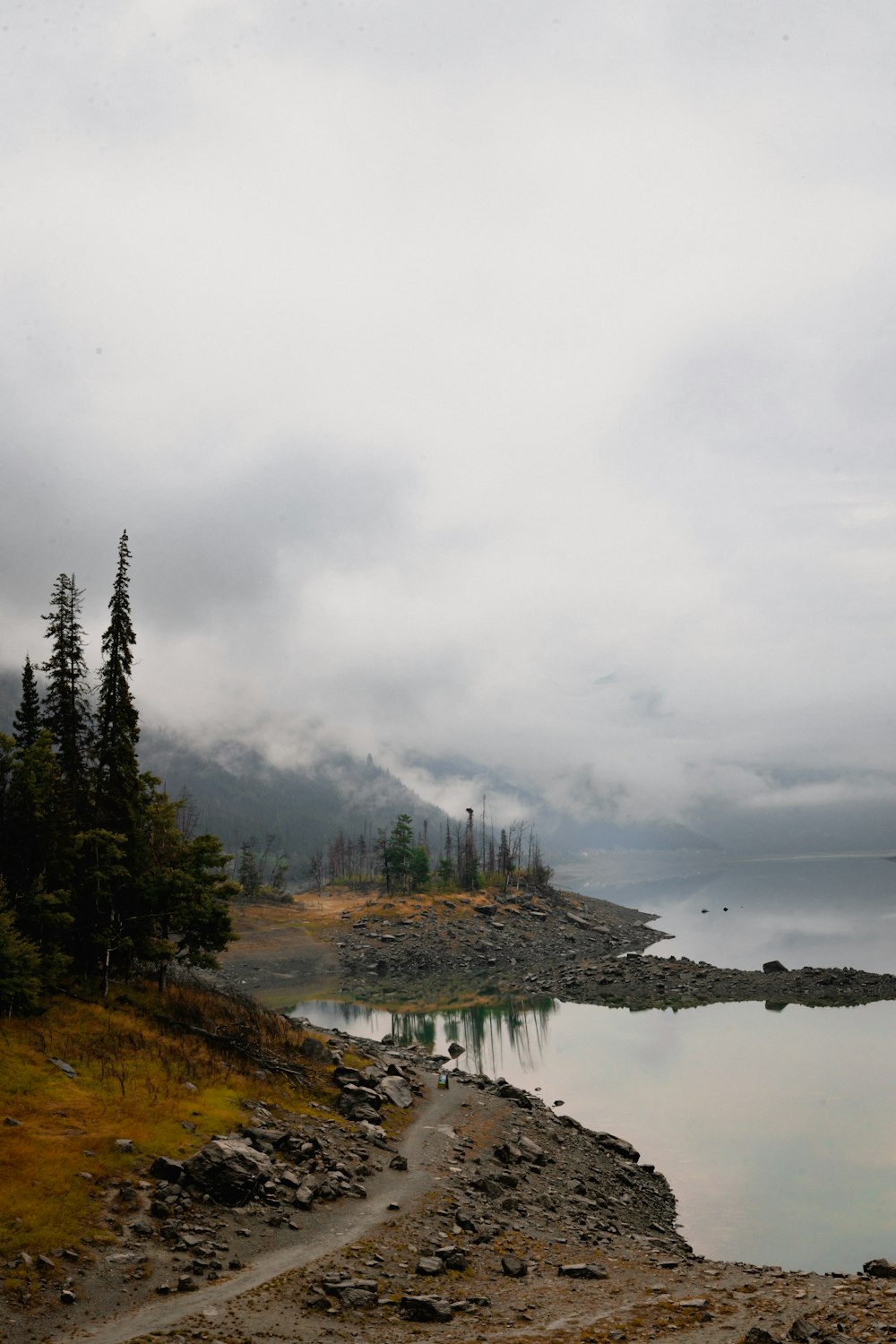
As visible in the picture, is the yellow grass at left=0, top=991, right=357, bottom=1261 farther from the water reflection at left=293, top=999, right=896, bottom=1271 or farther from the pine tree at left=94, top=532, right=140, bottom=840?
the water reflection at left=293, top=999, right=896, bottom=1271

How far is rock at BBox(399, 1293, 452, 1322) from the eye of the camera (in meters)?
24.0

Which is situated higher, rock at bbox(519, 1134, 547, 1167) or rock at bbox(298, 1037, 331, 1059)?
rock at bbox(298, 1037, 331, 1059)

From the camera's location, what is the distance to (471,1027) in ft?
309

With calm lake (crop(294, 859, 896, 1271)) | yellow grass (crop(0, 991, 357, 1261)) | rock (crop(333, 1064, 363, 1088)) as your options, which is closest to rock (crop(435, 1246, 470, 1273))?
yellow grass (crop(0, 991, 357, 1261))

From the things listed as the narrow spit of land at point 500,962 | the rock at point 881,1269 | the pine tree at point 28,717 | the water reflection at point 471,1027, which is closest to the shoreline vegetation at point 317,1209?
the rock at point 881,1269

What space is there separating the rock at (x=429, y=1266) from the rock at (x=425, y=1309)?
9.93 feet

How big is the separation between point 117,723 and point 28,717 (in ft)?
33.5

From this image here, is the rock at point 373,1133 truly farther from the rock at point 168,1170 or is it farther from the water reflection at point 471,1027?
the water reflection at point 471,1027

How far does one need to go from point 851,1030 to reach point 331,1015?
6125 cm

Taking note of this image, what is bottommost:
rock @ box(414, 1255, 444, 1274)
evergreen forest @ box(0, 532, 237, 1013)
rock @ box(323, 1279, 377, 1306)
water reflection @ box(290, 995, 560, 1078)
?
water reflection @ box(290, 995, 560, 1078)

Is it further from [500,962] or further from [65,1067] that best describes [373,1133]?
[500,962]

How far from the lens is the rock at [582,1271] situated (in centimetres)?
2870

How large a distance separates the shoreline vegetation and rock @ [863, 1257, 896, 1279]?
1.33 meters

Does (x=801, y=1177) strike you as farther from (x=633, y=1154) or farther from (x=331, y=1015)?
(x=331, y=1015)
